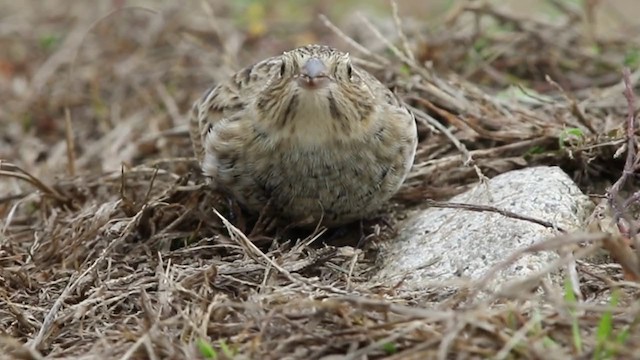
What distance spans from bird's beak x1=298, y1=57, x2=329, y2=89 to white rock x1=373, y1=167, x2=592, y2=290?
72 cm

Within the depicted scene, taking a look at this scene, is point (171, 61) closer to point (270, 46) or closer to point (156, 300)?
point (270, 46)

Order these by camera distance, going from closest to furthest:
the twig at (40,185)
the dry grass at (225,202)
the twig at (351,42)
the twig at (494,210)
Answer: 1. the dry grass at (225,202)
2. the twig at (494,210)
3. the twig at (40,185)
4. the twig at (351,42)

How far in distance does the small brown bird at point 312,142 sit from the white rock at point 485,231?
238 millimetres

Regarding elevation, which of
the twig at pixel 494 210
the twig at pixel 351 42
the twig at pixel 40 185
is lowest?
the twig at pixel 40 185

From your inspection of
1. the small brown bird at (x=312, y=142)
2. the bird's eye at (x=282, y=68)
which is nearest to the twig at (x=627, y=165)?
the small brown bird at (x=312, y=142)

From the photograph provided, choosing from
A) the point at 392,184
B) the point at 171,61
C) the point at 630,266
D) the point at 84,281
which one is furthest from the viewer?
the point at 171,61

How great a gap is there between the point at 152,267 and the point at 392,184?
3.13 ft

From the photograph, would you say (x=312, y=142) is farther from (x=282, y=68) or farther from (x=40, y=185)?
(x=40, y=185)

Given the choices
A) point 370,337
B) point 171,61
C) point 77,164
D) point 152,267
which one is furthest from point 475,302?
point 171,61

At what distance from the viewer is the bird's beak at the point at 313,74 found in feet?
11.5

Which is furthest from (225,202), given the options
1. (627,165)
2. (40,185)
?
(627,165)

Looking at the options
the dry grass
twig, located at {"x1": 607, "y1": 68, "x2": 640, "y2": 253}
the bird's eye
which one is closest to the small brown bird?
the bird's eye

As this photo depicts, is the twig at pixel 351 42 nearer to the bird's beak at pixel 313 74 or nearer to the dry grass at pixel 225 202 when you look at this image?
the dry grass at pixel 225 202

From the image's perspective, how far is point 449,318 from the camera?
272 cm
